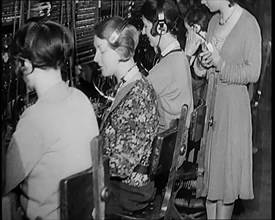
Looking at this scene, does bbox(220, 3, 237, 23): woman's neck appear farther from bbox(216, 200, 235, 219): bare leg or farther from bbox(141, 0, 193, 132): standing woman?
bbox(216, 200, 235, 219): bare leg

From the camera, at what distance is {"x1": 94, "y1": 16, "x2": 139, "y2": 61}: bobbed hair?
80.8 inches

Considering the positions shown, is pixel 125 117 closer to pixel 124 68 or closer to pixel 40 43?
pixel 124 68

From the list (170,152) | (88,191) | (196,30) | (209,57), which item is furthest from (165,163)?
(196,30)

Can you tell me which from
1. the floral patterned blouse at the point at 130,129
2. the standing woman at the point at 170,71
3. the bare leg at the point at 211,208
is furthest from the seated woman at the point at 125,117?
the bare leg at the point at 211,208

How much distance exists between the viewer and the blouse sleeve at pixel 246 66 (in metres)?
2.45

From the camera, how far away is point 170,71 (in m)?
2.41

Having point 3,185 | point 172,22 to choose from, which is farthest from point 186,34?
point 3,185

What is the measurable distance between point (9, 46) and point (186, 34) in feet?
2.87

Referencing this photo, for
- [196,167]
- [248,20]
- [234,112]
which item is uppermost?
[248,20]

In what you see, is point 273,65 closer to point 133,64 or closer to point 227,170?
point 227,170

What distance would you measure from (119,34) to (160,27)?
1.01 ft

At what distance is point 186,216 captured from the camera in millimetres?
2572

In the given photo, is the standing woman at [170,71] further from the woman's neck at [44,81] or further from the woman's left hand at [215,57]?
the woman's neck at [44,81]

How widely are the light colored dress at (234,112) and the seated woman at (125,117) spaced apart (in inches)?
18.8
